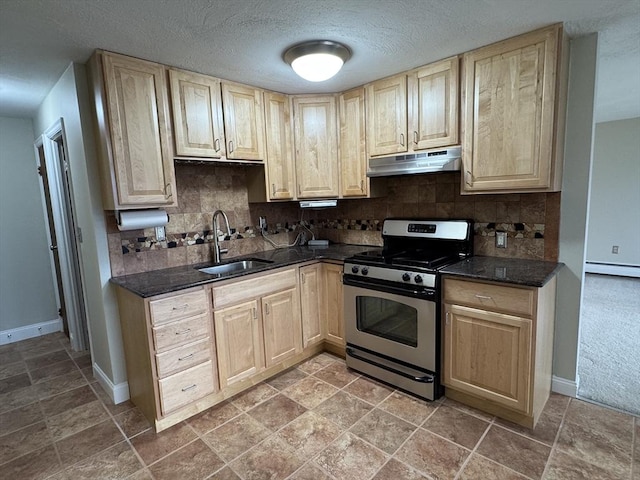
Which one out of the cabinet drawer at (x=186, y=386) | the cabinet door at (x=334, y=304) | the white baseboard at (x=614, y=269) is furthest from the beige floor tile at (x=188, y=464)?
the white baseboard at (x=614, y=269)

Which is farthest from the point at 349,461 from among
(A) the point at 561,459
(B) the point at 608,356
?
(B) the point at 608,356

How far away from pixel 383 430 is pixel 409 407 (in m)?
0.31

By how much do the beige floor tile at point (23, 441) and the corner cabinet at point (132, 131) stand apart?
1.49 metres

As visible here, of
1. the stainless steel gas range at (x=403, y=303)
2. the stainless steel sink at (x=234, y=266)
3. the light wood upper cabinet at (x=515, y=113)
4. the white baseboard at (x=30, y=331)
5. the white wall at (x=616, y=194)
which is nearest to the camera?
the light wood upper cabinet at (x=515, y=113)

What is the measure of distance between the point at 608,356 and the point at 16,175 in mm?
5783

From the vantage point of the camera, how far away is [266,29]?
6.25 ft

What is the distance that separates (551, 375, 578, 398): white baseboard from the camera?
91.2 inches

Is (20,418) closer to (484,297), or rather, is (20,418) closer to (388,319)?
(388,319)

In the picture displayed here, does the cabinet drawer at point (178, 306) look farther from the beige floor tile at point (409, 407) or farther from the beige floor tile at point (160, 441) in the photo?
the beige floor tile at point (409, 407)

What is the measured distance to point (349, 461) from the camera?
1837 mm

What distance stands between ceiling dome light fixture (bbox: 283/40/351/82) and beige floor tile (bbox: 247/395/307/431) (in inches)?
87.0

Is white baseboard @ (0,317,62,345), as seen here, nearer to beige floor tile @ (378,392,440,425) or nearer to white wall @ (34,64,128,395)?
white wall @ (34,64,128,395)

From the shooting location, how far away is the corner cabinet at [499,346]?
1.95m

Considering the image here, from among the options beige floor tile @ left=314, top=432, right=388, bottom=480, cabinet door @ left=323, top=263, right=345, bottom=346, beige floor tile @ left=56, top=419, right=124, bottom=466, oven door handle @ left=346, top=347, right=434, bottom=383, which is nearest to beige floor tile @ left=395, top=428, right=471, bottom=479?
beige floor tile @ left=314, top=432, right=388, bottom=480
